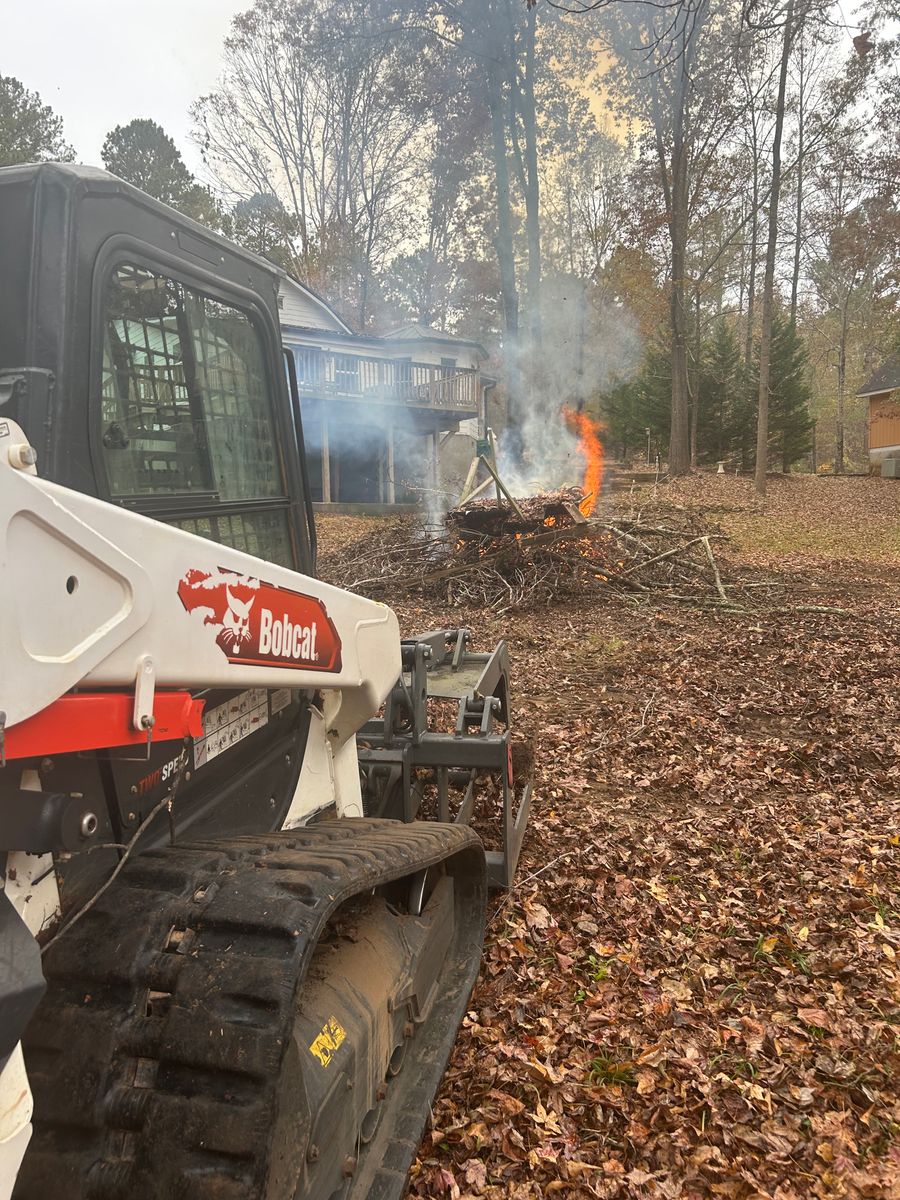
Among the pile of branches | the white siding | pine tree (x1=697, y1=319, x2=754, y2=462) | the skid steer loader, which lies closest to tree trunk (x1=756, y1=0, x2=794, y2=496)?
pine tree (x1=697, y1=319, x2=754, y2=462)

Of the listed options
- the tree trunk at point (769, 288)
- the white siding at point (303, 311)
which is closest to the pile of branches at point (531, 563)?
the tree trunk at point (769, 288)

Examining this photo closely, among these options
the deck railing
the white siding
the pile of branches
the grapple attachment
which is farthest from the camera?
the white siding

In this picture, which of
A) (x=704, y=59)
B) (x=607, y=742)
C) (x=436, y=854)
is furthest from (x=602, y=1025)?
(x=704, y=59)

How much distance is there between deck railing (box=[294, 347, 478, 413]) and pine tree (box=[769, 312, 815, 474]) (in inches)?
510

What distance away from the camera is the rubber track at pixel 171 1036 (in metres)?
1.58

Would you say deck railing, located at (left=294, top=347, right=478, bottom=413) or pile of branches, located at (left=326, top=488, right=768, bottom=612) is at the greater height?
deck railing, located at (left=294, top=347, right=478, bottom=413)

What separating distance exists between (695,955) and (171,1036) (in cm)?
320

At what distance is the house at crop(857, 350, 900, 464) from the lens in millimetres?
38719

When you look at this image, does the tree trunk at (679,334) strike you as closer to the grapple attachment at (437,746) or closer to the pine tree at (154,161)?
the pine tree at (154,161)

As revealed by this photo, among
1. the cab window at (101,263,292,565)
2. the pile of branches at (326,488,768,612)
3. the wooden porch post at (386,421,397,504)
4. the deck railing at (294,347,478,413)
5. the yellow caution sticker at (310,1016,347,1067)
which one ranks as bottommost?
the yellow caution sticker at (310,1016,347,1067)

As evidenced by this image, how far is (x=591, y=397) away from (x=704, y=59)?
48.6ft

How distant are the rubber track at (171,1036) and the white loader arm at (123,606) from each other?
1.64 feet

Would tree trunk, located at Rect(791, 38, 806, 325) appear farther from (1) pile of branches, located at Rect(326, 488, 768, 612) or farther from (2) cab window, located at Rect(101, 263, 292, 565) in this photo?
(2) cab window, located at Rect(101, 263, 292, 565)

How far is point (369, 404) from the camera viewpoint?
88.6 feet
